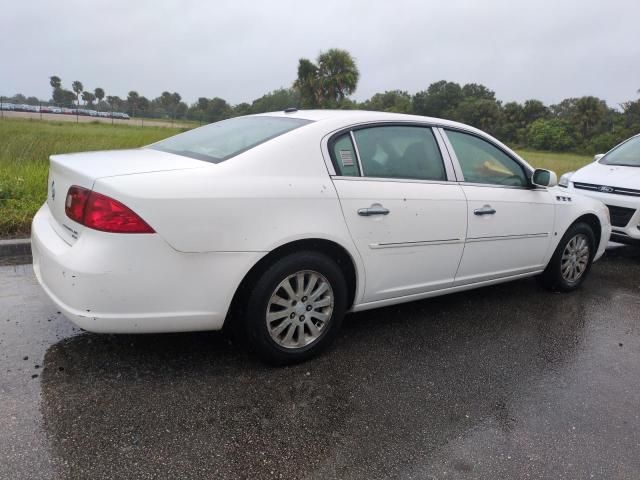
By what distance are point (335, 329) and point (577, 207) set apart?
8.86ft

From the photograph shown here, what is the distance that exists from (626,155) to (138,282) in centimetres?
692

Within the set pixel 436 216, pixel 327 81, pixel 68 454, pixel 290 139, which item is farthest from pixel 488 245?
pixel 327 81

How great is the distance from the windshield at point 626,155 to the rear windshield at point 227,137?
5459mm

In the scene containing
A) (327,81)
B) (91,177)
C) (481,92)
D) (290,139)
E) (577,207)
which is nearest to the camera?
(91,177)

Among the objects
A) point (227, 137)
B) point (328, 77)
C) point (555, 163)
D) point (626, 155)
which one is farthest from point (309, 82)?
point (227, 137)

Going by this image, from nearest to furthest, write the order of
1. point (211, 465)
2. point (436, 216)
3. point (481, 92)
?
point (211, 465) < point (436, 216) < point (481, 92)

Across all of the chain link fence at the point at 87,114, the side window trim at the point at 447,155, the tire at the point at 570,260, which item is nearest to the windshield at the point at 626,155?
the tire at the point at 570,260

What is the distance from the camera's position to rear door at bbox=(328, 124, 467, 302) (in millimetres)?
3146

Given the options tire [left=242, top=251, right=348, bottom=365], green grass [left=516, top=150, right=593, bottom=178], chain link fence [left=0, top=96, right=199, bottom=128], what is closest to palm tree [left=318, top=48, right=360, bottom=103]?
chain link fence [left=0, top=96, right=199, bottom=128]

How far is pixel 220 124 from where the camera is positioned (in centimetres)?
382

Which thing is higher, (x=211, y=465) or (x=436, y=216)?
(x=436, y=216)

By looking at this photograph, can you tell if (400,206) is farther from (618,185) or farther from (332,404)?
(618,185)

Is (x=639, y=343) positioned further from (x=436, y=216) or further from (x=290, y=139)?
(x=290, y=139)

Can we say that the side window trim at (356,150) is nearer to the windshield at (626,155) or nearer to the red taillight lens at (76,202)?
the red taillight lens at (76,202)
